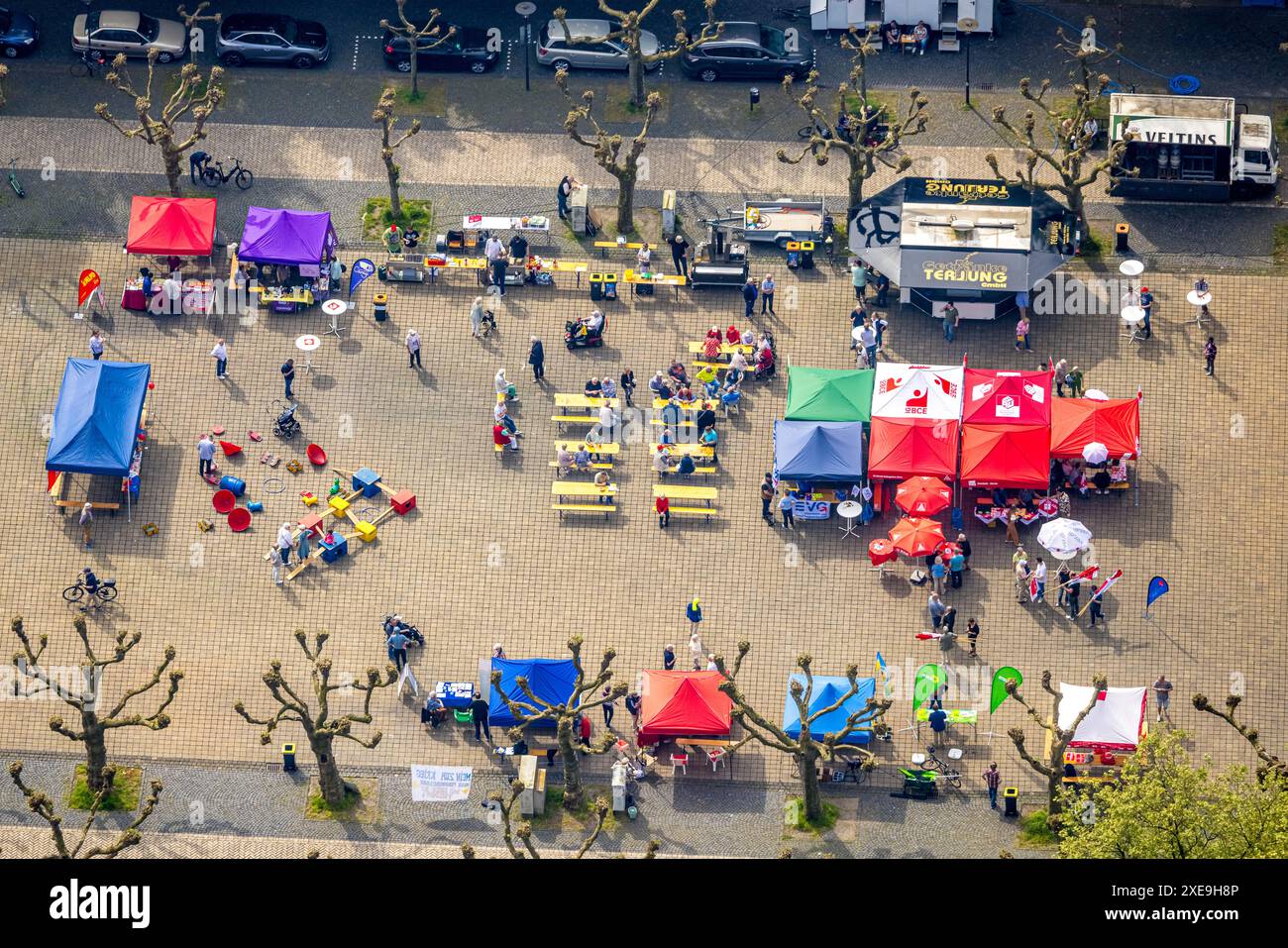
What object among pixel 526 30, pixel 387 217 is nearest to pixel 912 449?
pixel 387 217

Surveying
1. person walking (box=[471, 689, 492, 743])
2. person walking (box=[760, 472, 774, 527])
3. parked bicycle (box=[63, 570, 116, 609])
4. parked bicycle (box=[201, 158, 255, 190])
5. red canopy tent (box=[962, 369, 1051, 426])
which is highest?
parked bicycle (box=[201, 158, 255, 190])

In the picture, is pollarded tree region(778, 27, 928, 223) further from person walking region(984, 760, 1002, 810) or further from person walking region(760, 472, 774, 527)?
person walking region(984, 760, 1002, 810)

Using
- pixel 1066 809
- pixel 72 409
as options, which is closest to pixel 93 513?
pixel 72 409

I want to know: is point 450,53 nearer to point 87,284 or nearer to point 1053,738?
point 87,284

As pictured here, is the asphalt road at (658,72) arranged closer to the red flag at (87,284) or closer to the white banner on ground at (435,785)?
the red flag at (87,284)

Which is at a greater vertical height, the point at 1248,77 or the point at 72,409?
the point at 1248,77

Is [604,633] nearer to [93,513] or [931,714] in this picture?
[931,714]

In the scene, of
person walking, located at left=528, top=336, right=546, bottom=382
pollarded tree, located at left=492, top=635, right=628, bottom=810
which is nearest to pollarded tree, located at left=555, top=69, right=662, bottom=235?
person walking, located at left=528, top=336, right=546, bottom=382
